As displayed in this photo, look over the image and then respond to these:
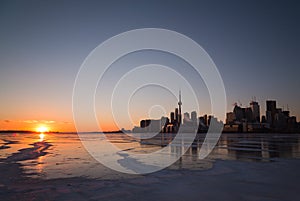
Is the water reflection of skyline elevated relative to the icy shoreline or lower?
lower

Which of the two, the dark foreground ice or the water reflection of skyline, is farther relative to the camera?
the water reflection of skyline

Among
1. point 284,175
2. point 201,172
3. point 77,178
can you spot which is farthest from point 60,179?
point 284,175

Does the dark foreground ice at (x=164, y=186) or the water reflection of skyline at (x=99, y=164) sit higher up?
the dark foreground ice at (x=164, y=186)

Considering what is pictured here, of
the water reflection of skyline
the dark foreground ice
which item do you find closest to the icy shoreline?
the dark foreground ice

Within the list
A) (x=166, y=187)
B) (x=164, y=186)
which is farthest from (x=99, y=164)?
(x=166, y=187)

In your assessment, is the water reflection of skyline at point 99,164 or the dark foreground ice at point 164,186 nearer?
the dark foreground ice at point 164,186

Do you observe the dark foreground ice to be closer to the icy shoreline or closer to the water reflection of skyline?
the icy shoreline

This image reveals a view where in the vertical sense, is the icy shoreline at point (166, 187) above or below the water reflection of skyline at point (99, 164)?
above

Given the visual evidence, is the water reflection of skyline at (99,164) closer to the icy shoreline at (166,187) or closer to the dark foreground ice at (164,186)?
the dark foreground ice at (164,186)

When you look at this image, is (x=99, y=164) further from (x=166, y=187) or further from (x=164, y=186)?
(x=166, y=187)

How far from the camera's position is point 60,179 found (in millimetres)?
8445

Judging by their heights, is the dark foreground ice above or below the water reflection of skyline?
above

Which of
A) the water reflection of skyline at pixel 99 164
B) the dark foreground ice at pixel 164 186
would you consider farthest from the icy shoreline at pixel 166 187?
the water reflection of skyline at pixel 99 164

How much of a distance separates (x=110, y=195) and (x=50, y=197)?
5.05 ft
